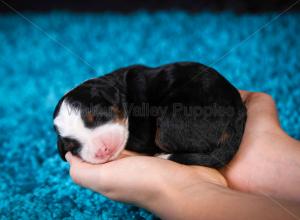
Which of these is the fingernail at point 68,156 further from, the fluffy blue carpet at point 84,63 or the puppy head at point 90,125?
the fluffy blue carpet at point 84,63

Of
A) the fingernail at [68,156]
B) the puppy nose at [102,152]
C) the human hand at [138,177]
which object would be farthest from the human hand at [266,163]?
the fingernail at [68,156]

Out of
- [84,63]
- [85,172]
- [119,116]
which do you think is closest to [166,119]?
[119,116]

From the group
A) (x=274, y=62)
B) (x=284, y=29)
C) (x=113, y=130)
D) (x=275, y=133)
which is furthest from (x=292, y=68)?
(x=113, y=130)

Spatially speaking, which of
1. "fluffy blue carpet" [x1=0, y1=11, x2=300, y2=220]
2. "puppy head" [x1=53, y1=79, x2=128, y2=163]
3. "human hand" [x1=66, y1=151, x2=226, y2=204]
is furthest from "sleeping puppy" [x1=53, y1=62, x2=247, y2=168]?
"fluffy blue carpet" [x1=0, y1=11, x2=300, y2=220]

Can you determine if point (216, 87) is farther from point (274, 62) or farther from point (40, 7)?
point (40, 7)

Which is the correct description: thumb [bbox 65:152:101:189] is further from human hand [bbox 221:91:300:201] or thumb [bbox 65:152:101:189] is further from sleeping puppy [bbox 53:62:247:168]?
human hand [bbox 221:91:300:201]

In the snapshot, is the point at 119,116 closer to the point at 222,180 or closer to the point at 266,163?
the point at 222,180
